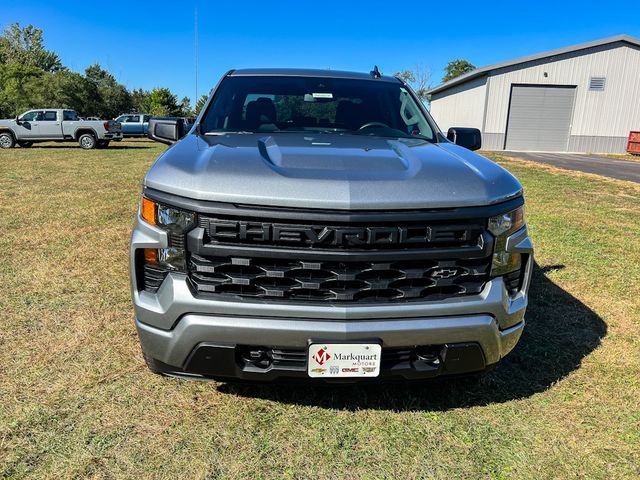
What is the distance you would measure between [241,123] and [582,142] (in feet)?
93.4

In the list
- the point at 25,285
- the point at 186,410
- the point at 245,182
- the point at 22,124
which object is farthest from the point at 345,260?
the point at 22,124

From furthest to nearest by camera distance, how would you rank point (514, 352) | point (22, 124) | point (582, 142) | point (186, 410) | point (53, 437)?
1. point (582, 142)
2. point (22, 124)
3. point (514, 352)
4. point (186, 410)
5. point (53, 437)

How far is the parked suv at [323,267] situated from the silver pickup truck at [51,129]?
2135 cm

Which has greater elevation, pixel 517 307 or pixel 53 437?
pixel 517 307

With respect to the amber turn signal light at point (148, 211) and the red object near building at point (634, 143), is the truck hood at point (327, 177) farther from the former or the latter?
the red object near building at point (634, 143)

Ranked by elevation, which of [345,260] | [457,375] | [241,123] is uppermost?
[241,123]

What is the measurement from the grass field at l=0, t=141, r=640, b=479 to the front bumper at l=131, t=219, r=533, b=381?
15.0 inches

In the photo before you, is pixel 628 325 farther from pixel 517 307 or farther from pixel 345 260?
pixel 345 260

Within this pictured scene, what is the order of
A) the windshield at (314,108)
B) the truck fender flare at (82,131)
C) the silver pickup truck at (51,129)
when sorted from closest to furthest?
the windshield at (314,108) → the silver pickup truck at (51,129) → the truck fender flare at (82,131)

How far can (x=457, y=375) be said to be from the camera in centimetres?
235

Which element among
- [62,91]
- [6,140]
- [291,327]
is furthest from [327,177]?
[62,91]

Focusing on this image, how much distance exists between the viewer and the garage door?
1053 inches

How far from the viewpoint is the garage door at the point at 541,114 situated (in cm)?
2675

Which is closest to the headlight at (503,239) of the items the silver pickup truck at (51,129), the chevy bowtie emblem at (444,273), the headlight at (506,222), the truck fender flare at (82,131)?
the headlight at (506,222)
